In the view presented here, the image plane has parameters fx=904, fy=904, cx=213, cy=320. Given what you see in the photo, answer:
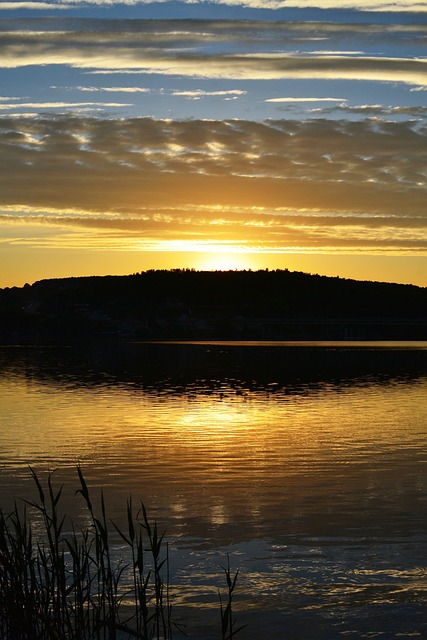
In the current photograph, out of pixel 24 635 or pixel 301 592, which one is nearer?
pixel 24 635

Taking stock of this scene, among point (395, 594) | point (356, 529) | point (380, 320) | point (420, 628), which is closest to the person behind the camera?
point (420, 628)

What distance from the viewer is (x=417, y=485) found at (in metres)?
20.1

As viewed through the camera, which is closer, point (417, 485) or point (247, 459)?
point (417, 485)

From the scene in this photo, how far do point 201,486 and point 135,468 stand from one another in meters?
3.19

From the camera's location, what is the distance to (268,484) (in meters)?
20.5

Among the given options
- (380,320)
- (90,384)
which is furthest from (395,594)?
(380,320)

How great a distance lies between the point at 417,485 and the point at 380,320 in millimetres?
177724

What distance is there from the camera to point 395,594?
12.5 metres

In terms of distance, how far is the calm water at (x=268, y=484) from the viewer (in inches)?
484

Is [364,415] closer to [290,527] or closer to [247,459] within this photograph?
[247,459]

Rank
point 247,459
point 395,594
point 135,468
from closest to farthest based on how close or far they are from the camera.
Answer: point 395,594 → point 135,468 → point 247,459

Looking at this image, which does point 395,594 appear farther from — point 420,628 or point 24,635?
point 24,635

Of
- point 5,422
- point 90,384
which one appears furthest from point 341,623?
point 90,384

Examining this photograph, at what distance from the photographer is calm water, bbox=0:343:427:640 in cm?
1230
